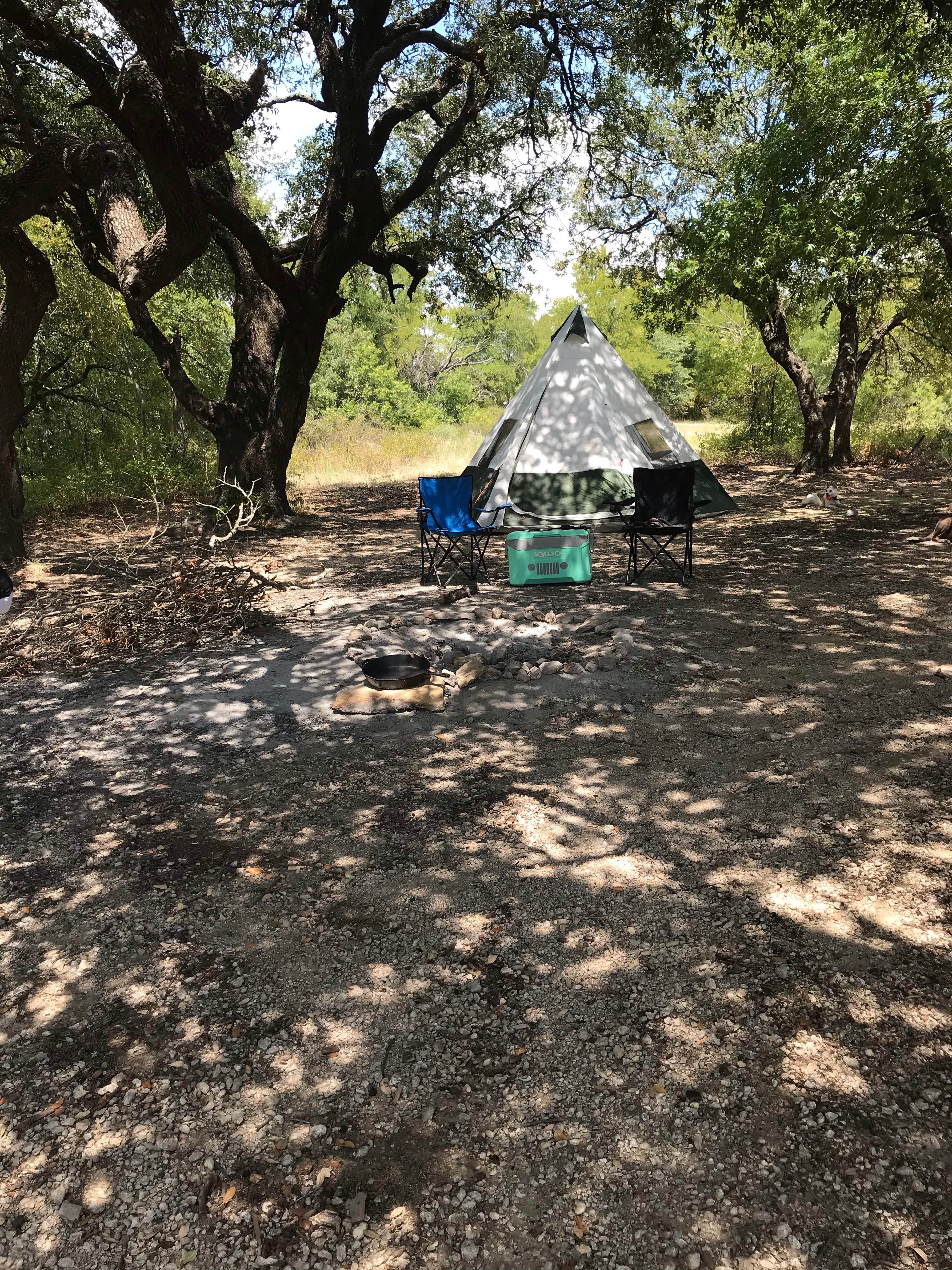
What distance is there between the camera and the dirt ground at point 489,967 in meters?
2.09

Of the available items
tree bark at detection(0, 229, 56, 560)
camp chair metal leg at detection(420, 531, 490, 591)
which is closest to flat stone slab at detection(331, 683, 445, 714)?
camp chair metal leg at detection(420, 531, 490, 591)

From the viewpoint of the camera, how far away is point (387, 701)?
5.54m

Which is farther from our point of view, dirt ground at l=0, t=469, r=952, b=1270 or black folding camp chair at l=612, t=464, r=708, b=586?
black folding camp chair at l=612, t=464, r=708, b=586

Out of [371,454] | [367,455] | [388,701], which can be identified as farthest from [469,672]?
[371,454]

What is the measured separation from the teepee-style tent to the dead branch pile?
4.40 metres

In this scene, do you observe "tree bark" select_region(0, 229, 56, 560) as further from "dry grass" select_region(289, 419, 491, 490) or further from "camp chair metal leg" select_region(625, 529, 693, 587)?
"dry grass" select_region(289, 419, 491, 490)

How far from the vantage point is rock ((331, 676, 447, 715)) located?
5504 millimetres

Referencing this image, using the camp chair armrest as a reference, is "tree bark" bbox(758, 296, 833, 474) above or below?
above

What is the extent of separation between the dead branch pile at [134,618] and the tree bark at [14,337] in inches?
109

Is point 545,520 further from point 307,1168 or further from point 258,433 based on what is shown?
point 307,1168

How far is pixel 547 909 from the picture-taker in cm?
331

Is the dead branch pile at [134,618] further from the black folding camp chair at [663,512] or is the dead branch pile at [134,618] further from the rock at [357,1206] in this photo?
the rock at [357,1206]

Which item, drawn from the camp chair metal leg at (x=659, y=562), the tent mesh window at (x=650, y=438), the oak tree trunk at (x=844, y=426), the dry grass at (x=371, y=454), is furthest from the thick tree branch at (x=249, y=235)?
the oak tree trunk at (x=844, y=426)

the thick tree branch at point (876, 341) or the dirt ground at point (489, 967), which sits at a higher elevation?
the thick tree branch at point (876, 341)
